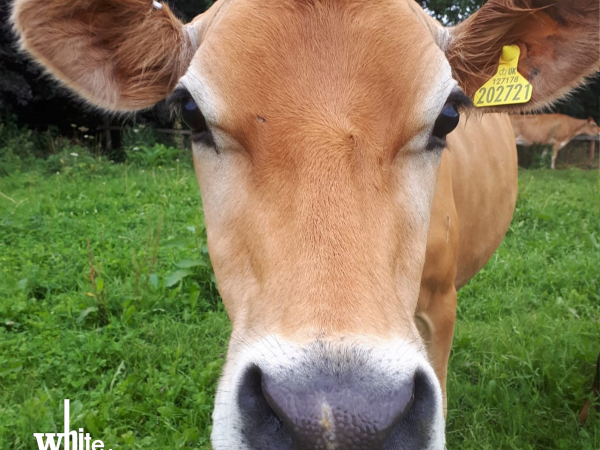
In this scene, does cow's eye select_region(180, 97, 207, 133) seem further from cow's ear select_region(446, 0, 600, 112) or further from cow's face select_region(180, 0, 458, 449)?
cow's ear select_region(446, 0, 600, 112)

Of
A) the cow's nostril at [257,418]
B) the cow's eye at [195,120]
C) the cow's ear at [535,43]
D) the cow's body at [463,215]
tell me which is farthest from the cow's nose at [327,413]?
the cow's ear at [535,43]

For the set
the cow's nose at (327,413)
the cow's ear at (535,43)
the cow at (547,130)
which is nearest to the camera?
the cow's nose at (327,413)

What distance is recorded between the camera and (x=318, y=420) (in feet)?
3.37

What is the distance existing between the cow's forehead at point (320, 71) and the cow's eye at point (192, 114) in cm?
5

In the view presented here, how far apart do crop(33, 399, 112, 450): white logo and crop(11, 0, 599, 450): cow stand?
1.31m

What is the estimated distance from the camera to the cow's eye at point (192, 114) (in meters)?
1.65

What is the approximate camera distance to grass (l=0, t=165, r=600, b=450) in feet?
8.94

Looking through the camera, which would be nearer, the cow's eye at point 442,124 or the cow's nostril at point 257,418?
the cow's nostril at point 257,418

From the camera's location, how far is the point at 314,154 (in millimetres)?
1360

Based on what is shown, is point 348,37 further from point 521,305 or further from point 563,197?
point 563,197

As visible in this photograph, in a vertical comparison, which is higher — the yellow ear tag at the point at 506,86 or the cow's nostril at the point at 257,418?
the yellow ear tag at the point at 506,86

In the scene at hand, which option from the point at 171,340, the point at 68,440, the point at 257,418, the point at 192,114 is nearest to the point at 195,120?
the point at 192,114

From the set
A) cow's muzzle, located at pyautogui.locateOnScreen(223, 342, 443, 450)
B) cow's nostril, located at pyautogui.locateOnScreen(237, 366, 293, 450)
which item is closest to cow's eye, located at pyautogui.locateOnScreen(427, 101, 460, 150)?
cow's muzzle, located at pyautogui.locateOnScreen(223, 342, 443, 450)

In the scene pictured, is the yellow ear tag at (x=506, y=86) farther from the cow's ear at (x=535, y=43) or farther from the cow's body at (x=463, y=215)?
the cow's body at (x=463, y=215)
